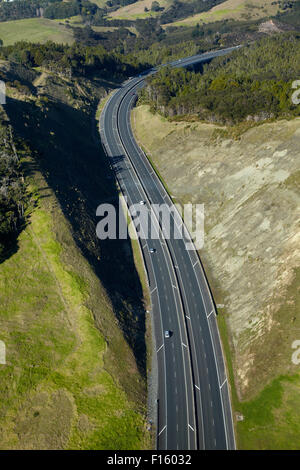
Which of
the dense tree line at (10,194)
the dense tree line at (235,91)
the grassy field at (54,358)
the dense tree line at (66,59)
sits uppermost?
the dense tree line at (66,59)

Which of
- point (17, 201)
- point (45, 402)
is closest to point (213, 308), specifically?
point (45, 402)

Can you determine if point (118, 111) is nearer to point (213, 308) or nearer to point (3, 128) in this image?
point (3, 128)

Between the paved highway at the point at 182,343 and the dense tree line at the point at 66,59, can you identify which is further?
the dense tree line at the point at 66,59

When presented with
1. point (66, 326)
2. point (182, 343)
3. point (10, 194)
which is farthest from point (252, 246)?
point (10, 194)

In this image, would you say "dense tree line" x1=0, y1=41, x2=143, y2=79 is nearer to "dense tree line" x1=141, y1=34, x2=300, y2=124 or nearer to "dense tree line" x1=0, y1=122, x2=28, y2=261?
"dense tree line" x1=141, y1=34, x2=300, y2=124

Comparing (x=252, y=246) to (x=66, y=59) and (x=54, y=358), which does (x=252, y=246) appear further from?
(x=66, y=59)

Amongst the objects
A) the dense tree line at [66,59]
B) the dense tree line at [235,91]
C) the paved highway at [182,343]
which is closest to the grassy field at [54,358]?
the paved highway at [182,343]

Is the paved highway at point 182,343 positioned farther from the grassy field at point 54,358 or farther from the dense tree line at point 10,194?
the dense tree line at point 10,194
